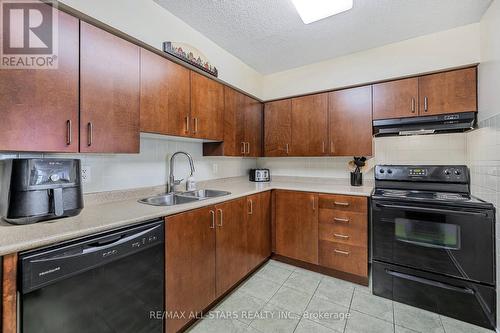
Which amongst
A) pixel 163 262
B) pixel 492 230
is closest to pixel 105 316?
pixel 163 262

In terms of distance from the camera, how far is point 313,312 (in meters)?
1.73

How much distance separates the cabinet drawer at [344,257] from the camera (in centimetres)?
207

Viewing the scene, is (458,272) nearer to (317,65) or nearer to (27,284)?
(317,65)

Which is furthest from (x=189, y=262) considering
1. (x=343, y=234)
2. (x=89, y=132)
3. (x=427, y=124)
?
(x=427, y=124)

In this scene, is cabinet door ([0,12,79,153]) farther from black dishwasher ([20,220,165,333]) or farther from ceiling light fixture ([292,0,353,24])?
ceiling light fixture ([292,0,353,24])

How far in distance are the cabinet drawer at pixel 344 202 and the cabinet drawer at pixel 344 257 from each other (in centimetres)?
37

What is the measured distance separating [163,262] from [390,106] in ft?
8.13

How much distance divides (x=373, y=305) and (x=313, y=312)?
1.75 ft

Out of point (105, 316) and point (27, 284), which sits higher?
point (27, 284)

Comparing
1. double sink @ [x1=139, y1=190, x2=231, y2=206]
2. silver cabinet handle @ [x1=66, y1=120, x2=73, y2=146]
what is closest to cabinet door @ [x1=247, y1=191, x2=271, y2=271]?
double sink @ [x1=139, y1=190, x2=231, y2=206]

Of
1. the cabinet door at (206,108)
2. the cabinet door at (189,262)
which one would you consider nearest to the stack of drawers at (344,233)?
the cabinet door at (189,262)

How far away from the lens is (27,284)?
0.84 meters

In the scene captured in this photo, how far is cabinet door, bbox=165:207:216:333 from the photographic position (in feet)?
4.56

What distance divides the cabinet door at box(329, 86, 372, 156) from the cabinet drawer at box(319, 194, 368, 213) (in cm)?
56
